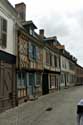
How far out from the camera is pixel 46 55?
90.2 ft

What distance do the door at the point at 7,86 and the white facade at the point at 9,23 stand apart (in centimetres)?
112

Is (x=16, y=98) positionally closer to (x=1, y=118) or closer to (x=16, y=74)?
(x=16, y=74)

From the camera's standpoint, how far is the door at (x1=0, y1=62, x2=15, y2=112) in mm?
13617

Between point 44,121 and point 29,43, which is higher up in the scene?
point 29,43

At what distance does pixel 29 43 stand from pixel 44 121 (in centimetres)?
1035

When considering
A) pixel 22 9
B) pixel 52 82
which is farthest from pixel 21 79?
pixel 52 82

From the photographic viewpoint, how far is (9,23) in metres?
15.3

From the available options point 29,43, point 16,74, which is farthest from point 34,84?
point 16,74

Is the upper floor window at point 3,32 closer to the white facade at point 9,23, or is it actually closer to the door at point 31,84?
the white facade at point 9,23

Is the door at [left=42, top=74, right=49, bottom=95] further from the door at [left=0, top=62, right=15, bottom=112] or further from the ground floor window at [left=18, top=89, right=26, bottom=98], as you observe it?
the door at [left=0, top=62, right=15, bottom=112]

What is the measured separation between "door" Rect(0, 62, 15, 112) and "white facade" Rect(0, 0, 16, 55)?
1120 millimetres

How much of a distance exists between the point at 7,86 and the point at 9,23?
4188 millimetres

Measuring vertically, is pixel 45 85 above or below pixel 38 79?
below

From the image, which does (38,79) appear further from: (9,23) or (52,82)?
(9,23)
